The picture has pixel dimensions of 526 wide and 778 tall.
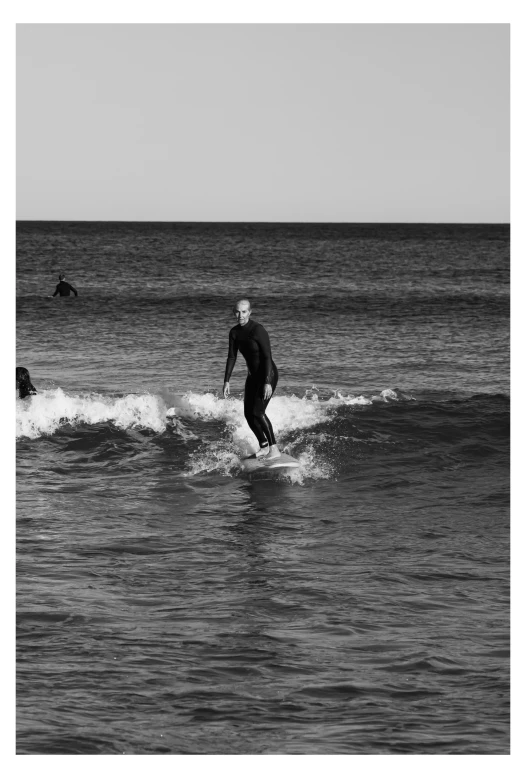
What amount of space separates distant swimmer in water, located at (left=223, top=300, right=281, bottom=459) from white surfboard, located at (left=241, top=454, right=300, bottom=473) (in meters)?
0.46

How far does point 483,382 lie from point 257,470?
8.47 metres

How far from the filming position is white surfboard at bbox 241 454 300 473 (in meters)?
12.8

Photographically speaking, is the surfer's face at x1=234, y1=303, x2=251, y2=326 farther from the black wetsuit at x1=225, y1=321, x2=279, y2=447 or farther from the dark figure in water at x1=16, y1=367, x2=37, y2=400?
the dark figure in water at x1=16, y1=367, x2=37, y2=400

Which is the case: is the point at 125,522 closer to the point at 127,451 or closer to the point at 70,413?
the point at 127,451

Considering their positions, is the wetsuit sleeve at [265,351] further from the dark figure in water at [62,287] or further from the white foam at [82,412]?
the dark figure in water at [62,287]

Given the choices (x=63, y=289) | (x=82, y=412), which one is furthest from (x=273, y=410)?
(x=63, y=289)

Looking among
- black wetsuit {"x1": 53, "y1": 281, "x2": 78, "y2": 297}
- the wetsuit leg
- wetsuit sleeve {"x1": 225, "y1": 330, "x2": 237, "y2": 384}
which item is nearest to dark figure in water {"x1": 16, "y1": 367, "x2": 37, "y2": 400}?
the wetsuit leg

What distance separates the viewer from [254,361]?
485 inches

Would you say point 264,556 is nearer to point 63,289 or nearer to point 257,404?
point 257,404

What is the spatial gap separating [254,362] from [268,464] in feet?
4.50

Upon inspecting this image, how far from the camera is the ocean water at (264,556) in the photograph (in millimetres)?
6305

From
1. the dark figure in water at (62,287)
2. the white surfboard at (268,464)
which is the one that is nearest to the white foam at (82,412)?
the white surfboard at (268,464)

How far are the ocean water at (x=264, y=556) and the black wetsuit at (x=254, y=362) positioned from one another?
3.02 feet

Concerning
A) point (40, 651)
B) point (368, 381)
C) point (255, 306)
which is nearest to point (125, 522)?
point (40, 651)
